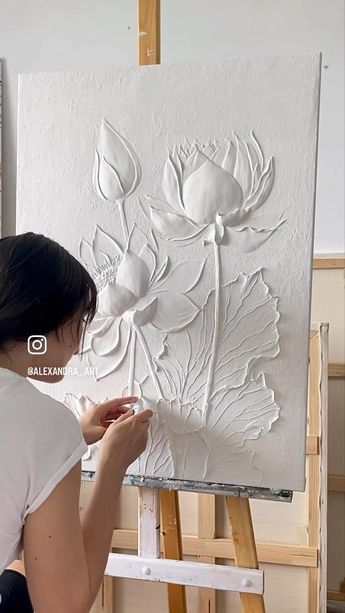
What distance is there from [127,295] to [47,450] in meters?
0.39

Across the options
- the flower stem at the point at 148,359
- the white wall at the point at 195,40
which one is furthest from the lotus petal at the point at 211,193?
the white wall at the point at 195,40

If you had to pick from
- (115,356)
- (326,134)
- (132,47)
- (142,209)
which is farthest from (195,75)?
(132,47)

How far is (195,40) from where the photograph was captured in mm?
1933

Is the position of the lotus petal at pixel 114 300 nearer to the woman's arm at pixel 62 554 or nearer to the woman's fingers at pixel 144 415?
the woman's fingers at pixel 144 415

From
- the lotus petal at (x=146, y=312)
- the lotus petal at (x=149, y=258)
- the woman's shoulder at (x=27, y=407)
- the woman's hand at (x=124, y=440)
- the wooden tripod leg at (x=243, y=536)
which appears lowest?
the wooden tripod leg at (x=243, y=536)

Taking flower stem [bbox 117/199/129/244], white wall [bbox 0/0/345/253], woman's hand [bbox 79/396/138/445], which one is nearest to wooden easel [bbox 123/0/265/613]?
woman's hand [bbox 79/396/138/445]

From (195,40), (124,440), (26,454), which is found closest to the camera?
(26,454)

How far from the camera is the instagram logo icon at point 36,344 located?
2.89 ft

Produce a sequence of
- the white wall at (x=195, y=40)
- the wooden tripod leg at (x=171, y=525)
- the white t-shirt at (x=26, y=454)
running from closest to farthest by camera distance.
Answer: the white t-shirt at (x=26, y=454), the wooden tripod leg at (x=171, y=525), the white wall at (x=195, y=40)

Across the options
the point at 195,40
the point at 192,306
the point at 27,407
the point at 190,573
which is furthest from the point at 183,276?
the point at 195,40

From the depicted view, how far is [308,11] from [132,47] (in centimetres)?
54

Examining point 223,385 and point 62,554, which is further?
point 223,385

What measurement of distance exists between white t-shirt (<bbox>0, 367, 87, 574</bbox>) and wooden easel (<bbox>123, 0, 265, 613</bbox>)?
39 cm

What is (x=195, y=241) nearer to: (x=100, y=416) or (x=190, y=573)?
(x=100, y=416)
